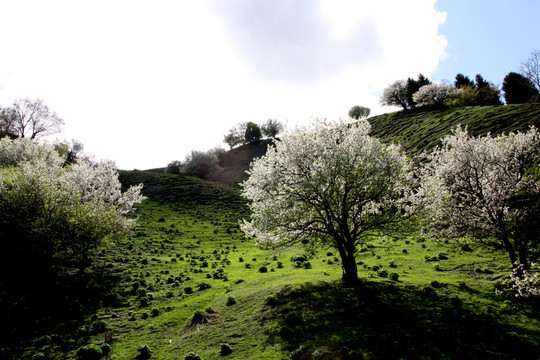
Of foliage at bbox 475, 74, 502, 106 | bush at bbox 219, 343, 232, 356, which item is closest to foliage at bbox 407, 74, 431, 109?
foliage at bbox 475, 74, 502, 106

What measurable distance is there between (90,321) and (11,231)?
10.3 meters

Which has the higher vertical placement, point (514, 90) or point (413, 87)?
point (413, 87)

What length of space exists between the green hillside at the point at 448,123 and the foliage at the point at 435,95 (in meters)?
5.12

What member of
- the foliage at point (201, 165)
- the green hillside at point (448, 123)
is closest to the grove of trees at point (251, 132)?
the foliage at point (201, 165)

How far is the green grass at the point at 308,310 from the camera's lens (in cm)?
1134

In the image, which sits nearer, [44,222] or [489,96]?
[44,222]

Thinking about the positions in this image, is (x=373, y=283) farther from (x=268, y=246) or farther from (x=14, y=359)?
(x=14, y=359)

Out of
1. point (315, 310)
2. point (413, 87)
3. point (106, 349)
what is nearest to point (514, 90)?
point (413, 87)

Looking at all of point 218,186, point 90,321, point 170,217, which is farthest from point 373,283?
point 218,186

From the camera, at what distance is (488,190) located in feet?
63.7

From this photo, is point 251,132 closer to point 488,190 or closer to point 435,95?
point 435,95

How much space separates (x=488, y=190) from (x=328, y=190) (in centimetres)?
1244

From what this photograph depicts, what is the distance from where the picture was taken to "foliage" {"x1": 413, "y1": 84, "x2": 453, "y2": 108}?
10800cm

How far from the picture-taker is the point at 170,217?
5712 cm
